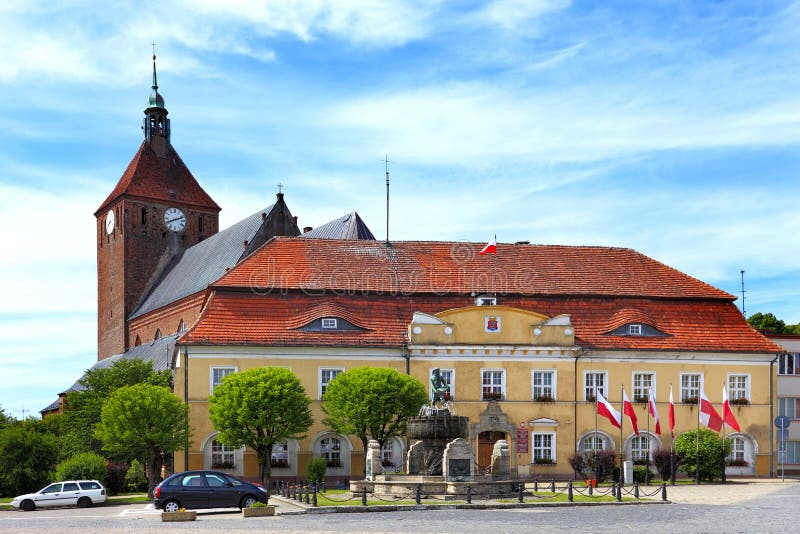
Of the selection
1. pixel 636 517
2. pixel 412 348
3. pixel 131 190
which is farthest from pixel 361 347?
pixel 131 190

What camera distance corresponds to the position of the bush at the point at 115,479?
56.3m

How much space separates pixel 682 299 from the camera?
57000mm

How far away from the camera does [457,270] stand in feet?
189

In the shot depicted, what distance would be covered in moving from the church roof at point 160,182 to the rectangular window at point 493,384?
5220 centimetres

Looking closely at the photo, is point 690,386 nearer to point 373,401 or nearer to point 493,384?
point 493,384

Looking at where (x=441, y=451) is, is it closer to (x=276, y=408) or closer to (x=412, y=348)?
(x=276, y=408)

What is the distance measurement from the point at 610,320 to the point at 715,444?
8418 mm

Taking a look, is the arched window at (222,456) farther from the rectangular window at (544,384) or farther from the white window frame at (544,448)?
the rectangular window at (544,384)

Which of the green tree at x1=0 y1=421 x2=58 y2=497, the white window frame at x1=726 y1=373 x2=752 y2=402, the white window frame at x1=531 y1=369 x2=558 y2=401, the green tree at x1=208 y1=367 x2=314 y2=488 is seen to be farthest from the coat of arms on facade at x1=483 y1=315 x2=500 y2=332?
the green tree at x1=0 y1=421 x2=58 y2=497

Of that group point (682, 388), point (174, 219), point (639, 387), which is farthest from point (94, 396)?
point (682, 388)

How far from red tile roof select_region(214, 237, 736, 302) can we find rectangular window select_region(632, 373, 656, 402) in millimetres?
4450

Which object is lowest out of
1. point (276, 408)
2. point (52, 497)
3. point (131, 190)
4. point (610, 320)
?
point (52, 497)

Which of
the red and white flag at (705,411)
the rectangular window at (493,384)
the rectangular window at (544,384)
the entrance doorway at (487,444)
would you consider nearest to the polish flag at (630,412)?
the red and white flag at (705,411)

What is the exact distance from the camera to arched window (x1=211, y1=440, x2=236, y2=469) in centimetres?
5091
